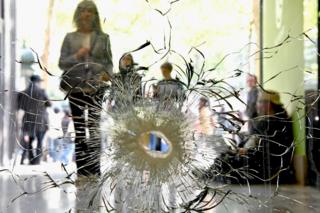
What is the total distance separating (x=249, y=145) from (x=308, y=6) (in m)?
0.93

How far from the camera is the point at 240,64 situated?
5.00ft

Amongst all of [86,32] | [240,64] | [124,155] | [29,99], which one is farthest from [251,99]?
[29,99]

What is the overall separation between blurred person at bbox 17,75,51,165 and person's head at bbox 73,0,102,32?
27cm

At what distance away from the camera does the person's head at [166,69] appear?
141 cm

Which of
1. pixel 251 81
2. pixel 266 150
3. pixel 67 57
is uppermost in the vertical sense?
pixel 67 57

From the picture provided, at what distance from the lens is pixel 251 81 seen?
166 centimetres

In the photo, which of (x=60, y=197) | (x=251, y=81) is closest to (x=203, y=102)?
(x=251, y=81)

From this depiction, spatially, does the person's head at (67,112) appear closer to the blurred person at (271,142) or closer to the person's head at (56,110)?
the person's head at (56,110)

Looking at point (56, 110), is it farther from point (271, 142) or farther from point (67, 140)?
point (271, 142)

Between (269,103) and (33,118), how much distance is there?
0.89 meters

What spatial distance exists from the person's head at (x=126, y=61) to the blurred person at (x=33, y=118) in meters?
0.33

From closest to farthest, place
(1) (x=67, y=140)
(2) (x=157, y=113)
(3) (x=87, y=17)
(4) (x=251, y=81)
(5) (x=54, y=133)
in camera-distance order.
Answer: (2) (x=157, y=113) < (1) (x=67, y=140) < (5) (x=54, y=133) < (4) (x=251, y=81) < (3) (x=87, y=17)

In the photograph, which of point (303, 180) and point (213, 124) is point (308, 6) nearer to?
point (303, 180)

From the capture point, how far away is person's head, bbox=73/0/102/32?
5.56 ft
